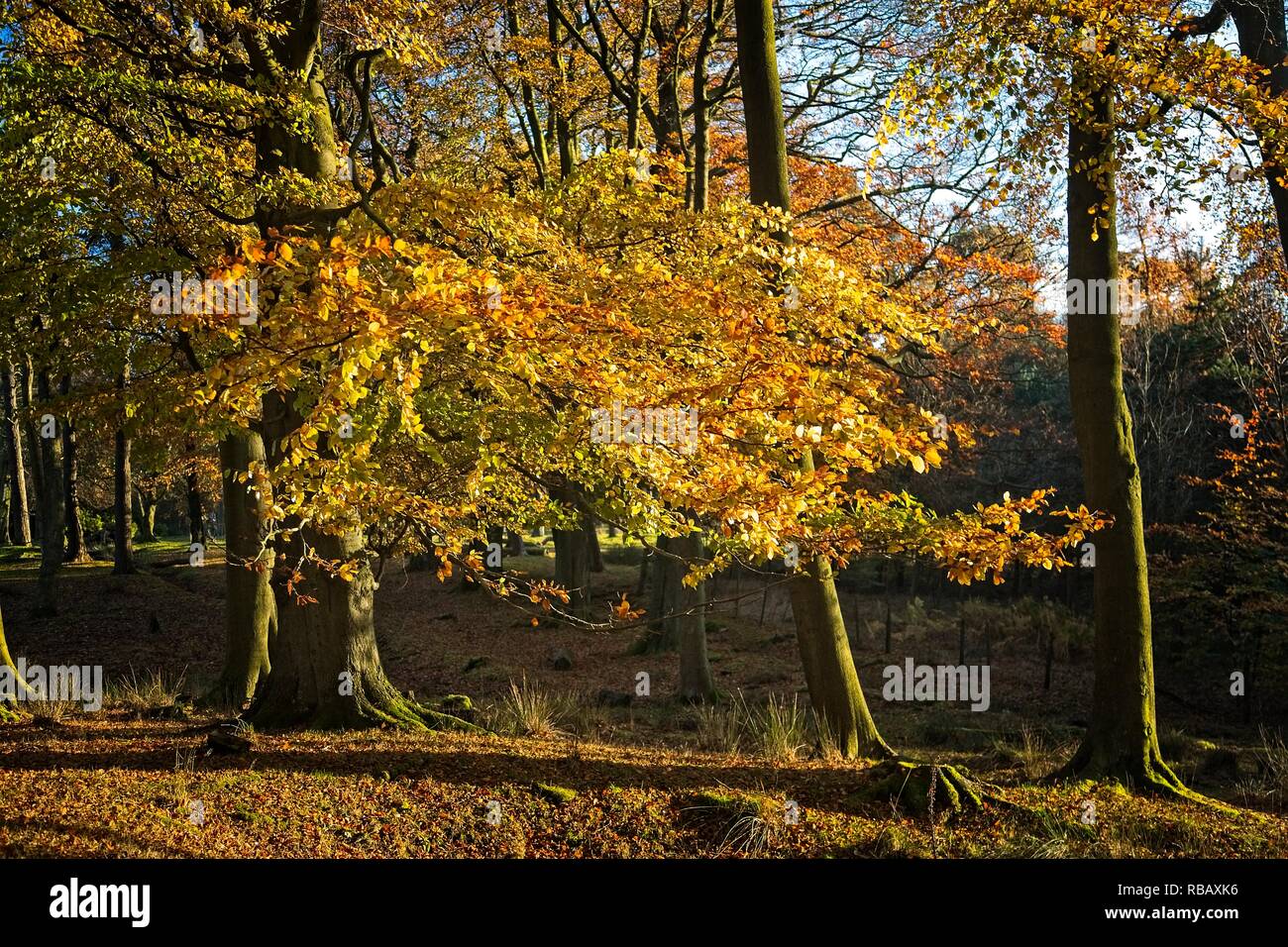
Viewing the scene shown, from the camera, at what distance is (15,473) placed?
94.0ft

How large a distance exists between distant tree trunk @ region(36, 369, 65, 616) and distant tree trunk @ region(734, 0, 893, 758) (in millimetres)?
16145

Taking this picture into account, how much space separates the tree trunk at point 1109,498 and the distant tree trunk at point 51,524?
18785mm

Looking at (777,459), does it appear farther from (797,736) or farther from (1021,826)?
(797,736)

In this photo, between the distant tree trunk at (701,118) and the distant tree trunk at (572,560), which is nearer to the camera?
the distant tree trunk at (701,118)

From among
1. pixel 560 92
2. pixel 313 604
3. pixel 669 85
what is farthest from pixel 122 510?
pixel 669 85

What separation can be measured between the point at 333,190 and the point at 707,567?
4.82 metres

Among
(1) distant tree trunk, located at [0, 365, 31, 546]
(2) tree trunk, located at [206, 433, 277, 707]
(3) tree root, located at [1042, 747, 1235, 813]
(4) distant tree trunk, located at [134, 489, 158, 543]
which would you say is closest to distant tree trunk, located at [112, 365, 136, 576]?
(1) distant tree trunk, located at [0, 365, 31, 546]

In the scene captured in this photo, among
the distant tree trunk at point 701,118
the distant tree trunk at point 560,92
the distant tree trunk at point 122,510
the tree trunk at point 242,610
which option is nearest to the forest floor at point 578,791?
the tree trunk at point 242,610

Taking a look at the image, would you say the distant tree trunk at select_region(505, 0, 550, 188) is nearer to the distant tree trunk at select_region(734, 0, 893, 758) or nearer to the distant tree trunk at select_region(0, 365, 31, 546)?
the distant tree trunk at select_region(734, 0, 893, 758)

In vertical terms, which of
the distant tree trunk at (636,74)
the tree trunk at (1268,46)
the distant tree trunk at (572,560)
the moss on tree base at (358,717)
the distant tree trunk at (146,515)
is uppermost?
the distant tree trunk at (636,74)

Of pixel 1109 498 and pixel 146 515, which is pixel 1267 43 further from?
pixel 146 515

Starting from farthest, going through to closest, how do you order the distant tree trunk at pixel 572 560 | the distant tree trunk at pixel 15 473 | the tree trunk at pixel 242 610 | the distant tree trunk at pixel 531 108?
the distant tree trunk at pixel 15 473 → the distant tree trunk at pixel 572 560 → the distant tree trunk at pixel 531 108 → the tree trunk at pixel 242 610

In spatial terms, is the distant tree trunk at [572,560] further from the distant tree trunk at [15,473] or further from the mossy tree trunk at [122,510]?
the distant tree trunk at [15,473]

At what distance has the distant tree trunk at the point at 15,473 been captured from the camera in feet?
75.8
